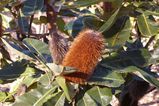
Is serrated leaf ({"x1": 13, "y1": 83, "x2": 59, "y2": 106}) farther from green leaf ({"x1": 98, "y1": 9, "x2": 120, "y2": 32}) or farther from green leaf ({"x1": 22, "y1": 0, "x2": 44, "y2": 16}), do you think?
green leaf ({"x1": 22, "y1": 0, "x2": 44, "y2": 16})

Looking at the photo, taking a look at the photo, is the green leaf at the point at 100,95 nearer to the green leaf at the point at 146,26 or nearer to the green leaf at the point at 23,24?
the green leaf at the point at 146,26

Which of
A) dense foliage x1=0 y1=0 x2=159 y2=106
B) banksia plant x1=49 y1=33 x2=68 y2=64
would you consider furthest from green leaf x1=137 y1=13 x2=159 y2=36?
banksia plant x1=49 y1=33 x2=68 y2=64

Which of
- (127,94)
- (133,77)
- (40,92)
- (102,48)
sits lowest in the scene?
(127,94)

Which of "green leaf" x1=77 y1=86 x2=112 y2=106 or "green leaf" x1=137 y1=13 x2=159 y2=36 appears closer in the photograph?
"green leaf" x1=77 y1=86 x2=112 y2=106

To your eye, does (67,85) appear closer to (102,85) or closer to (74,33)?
(102,85)

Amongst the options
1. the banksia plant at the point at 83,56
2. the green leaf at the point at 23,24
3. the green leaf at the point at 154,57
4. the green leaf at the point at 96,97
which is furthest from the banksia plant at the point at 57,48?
the green leaf at the point at 23,24

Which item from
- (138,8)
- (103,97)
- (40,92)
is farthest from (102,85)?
(138,8)
